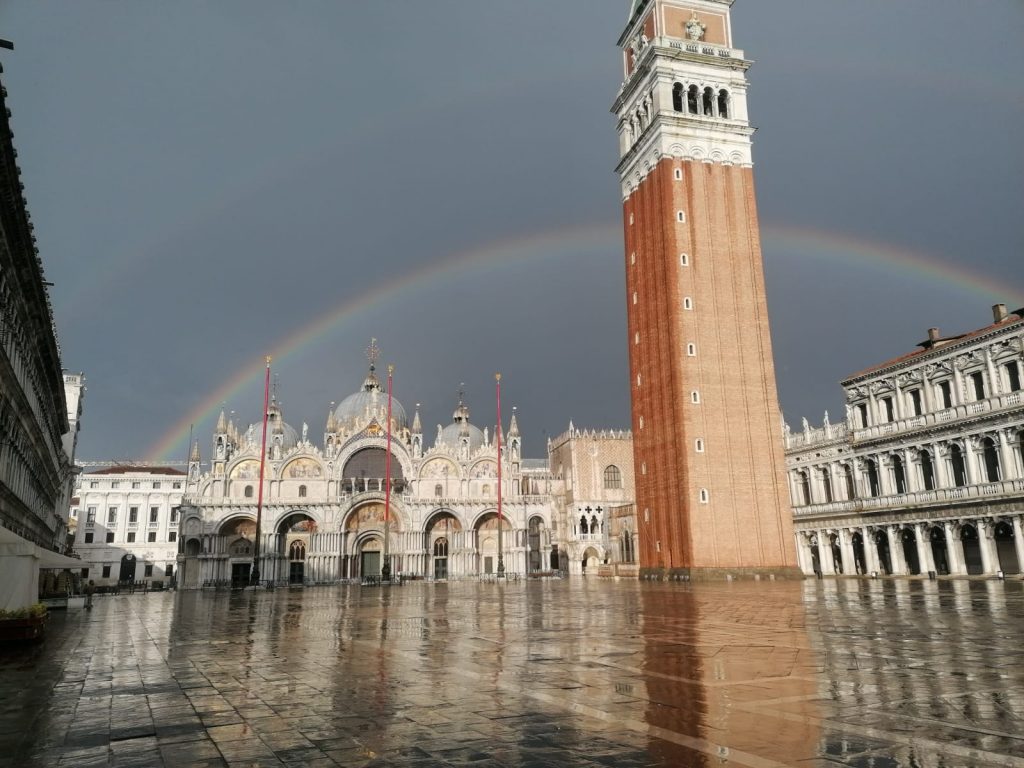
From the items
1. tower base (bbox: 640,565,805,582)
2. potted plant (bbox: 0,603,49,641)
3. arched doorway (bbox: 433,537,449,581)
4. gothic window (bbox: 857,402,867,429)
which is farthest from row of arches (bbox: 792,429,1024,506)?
potted plant (bbox: 0,603,49,641)

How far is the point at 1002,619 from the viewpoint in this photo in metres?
16.1

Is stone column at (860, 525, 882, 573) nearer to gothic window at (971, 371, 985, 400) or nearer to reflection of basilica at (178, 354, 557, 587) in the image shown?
gothic window at (971, 371, 985, 400)

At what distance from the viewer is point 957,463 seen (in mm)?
44938

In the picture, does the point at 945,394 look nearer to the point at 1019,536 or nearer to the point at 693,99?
the point at 1019,536

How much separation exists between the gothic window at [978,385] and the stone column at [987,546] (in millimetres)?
7049

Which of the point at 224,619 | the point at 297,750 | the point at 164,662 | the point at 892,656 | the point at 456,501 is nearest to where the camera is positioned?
the point at 297,750

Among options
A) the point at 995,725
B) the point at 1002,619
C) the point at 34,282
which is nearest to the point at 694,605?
the point at 1002,619

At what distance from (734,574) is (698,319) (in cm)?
1630

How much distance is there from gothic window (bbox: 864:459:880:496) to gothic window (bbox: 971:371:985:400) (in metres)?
8.92

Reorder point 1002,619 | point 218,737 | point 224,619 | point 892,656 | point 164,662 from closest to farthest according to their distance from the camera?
point 218,737 → point 892,656 → point 164,662 → point 1002,619 → point 224,619

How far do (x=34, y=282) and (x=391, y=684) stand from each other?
79.6 feet

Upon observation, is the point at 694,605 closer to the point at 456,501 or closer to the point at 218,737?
the point at 218,737

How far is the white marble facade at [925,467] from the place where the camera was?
41500 millimetres

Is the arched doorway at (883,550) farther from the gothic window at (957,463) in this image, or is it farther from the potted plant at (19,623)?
the potted plant at (19,623)
